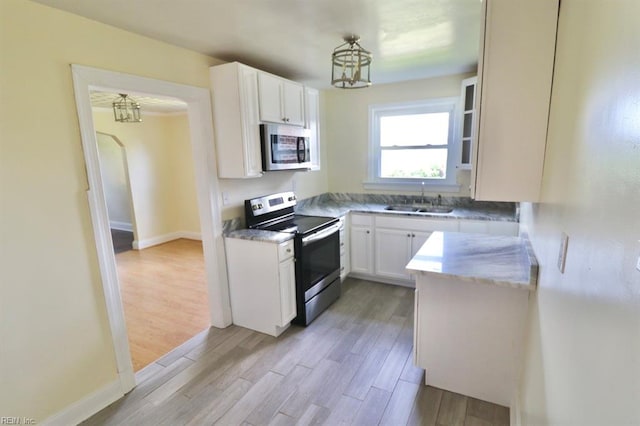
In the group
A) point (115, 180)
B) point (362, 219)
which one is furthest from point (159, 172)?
point (362, 219)

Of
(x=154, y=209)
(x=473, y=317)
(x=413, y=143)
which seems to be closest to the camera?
(x=473, y=317)

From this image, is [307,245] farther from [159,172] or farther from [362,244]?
[159,172]

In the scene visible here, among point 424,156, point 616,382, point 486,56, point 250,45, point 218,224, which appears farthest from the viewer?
point 424,156

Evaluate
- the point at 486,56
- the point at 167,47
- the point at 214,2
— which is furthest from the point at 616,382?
the point at 167,47

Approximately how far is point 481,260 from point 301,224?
1668 millimetres

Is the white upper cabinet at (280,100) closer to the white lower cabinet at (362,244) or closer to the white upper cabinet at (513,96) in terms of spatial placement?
the white lower cabinet at (362,244)

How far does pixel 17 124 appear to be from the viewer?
1.63 meters

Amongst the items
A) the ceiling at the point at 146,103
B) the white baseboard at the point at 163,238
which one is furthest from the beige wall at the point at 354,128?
the white baseboard at the point at 163,238

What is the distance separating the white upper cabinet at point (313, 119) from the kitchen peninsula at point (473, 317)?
1.87 meters

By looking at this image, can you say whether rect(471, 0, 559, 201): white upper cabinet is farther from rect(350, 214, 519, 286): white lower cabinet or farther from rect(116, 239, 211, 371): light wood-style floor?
rect(116, 239, 211, 371): light wood-style floor

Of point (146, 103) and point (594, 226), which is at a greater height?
point (146, 103)

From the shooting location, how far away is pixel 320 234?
9.98 ft

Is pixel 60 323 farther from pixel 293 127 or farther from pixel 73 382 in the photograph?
pixel 293 127

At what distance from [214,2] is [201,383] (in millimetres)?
2414
